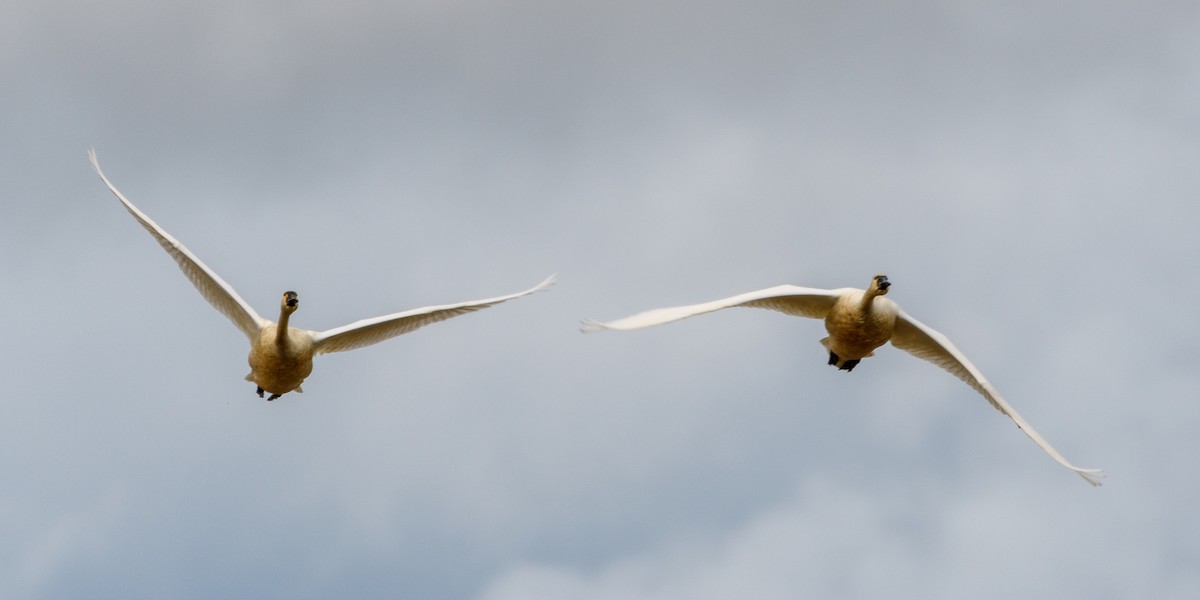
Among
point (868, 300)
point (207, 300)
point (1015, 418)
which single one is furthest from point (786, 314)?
point (207, 300)

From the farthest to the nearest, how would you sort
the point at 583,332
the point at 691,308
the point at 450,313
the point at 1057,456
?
the point at 450,313, the point at 1057,456, the point at 691,308, the point at 583,332

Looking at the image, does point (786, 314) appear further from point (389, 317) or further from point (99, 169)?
point (99, 169)

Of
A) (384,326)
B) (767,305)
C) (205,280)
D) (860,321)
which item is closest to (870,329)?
(860,321)

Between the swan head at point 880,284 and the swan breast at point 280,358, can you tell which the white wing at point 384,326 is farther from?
the swan head at point 880,284

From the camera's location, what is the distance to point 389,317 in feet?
164

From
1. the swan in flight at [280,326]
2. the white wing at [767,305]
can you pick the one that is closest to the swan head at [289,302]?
the swan in flight at [280,326]

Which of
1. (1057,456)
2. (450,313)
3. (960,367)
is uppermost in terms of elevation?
(450,313)

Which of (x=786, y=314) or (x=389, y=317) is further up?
(x=389, y=317)

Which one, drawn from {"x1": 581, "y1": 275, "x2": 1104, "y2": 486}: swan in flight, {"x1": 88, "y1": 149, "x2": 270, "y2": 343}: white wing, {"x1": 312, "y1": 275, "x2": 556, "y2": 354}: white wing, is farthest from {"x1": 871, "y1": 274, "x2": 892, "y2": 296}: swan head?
{"x1": 88, "y1": 149, "x2": 270, "y2": 343}: white wing

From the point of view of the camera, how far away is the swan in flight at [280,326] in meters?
49.9

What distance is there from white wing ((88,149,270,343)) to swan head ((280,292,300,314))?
137 centimetres

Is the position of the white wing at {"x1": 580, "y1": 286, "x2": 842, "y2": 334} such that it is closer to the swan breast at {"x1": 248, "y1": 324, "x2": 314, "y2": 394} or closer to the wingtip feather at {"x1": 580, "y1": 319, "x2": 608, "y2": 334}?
the wingtip feather at {"x1": 580, "y1": 319, "x2": 608, "y2": 334}

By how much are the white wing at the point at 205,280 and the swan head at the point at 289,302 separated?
4.49 ft

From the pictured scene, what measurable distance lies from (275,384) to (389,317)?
3299 mm
